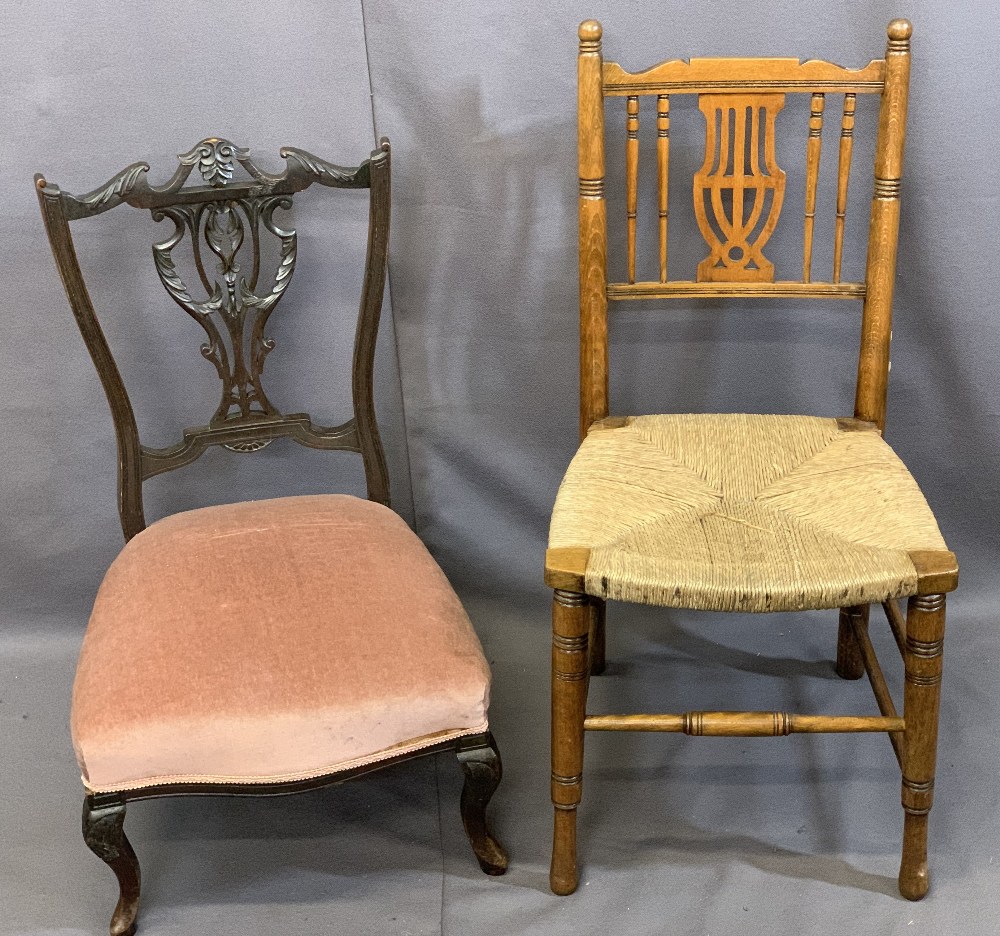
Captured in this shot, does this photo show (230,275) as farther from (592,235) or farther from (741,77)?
(741,77)

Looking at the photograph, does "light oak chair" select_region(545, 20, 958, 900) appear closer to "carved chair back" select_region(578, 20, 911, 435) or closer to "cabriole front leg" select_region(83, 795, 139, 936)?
"carved chair back" select_region(578, 20, 911, 435)

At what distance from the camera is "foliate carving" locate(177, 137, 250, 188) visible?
1.73 meters

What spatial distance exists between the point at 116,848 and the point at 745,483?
0.93 metres

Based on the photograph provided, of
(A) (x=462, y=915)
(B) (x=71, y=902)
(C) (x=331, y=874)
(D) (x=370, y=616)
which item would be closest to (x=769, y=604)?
(D) (x=370, y=616)

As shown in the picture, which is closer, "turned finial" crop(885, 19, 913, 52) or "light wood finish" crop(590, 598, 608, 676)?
"turned finial" crop(885, 19, 913, 52)

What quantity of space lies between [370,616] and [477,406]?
622 millimetres

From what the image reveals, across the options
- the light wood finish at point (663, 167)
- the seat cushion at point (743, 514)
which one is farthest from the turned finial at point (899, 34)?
the seat cushion at point (743, 514)

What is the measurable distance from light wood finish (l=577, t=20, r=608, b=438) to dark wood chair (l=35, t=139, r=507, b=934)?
28cm

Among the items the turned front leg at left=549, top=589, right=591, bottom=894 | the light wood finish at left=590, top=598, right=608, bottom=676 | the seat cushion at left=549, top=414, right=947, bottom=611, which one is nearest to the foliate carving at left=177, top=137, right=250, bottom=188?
the seat cushion at left=549, top=414, right=947, bottom=611

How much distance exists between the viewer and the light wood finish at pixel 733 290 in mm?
1796

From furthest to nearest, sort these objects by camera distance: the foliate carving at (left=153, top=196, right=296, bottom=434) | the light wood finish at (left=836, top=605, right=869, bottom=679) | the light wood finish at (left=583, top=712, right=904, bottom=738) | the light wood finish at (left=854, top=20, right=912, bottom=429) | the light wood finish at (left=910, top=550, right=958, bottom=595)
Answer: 1. the light wood finish at (left=836, top=605, right=869, bottom=679)
2. the foliate carving at (left=153, top=196, right=296, bottom=434)
3. the light wood finish at (left=854, top=20, right=912, bottom=429)
4. the light wood finish at (left=583, top=712, right=904, bottom=738)
5. the light wood finish at (left=910, top=550, right=958, bottom=595)

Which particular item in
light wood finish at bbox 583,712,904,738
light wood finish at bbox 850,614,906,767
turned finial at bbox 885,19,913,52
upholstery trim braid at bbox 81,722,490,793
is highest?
turned finial at bbox 885,19,913,52

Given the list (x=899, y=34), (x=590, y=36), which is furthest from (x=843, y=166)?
(x=590, y=36)

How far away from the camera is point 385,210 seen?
1.78 metres
